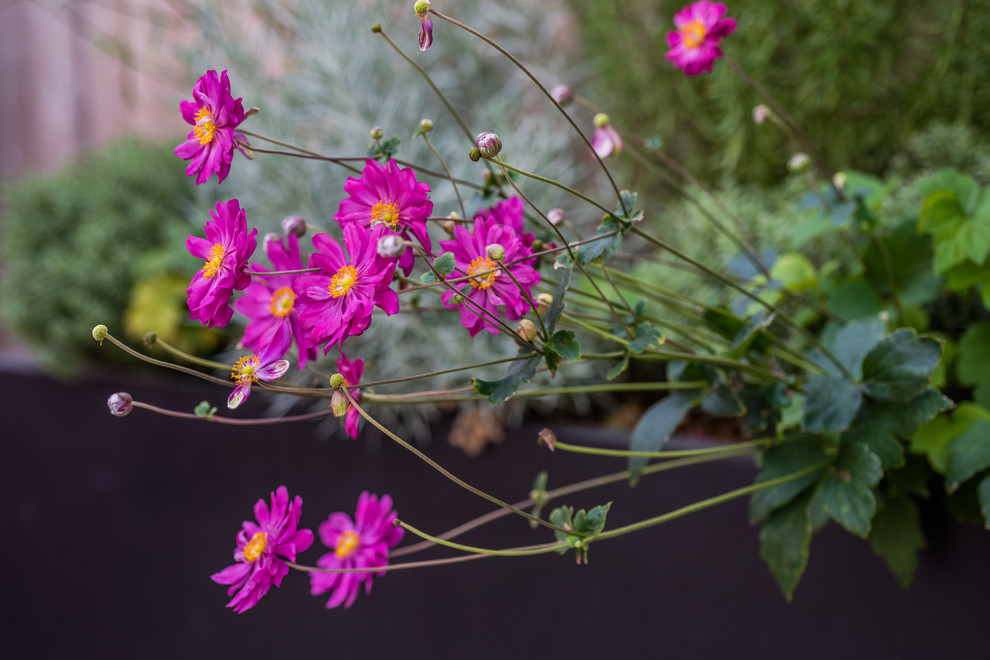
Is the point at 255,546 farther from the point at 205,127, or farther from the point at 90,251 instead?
the point at 90,251

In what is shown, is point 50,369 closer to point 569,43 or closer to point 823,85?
point 569,43

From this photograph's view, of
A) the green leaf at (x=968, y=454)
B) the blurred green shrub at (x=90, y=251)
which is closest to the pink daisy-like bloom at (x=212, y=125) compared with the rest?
the green leaf at (x=968, y=454)

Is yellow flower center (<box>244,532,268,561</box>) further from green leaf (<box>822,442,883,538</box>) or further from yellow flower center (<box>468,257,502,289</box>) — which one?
green leaf (<box>822,442,883,538</box>)

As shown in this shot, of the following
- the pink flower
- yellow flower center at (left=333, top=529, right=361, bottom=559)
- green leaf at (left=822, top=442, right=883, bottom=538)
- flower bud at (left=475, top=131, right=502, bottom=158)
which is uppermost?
the pink flower

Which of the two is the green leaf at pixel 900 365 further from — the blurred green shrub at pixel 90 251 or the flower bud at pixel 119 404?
→ the blurred green shrub at pixel 90 251

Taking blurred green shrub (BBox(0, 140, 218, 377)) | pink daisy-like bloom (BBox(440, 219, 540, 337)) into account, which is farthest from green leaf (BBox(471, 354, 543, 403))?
blurred green shrub (BBox(0, 140, 218, 377))
